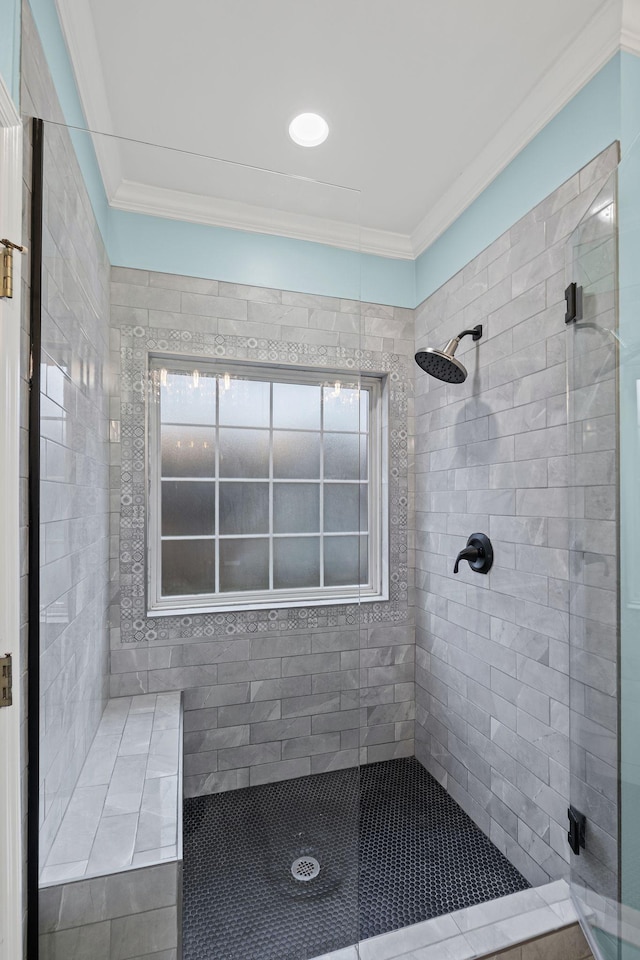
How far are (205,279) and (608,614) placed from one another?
1481 millimetres

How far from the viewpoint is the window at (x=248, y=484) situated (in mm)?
1330

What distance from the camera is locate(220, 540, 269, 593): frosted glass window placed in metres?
1.35

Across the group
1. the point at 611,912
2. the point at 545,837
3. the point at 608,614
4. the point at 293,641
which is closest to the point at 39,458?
the point at 293,641

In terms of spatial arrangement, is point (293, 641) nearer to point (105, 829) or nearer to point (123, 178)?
point (105, 829)

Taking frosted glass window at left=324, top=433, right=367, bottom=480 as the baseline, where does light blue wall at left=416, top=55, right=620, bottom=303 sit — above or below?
above

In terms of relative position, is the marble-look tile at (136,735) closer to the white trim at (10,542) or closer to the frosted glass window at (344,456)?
the white trim at (10,542)

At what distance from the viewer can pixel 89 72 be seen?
1.44m

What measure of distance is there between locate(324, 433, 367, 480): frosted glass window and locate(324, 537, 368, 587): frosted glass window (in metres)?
0.20

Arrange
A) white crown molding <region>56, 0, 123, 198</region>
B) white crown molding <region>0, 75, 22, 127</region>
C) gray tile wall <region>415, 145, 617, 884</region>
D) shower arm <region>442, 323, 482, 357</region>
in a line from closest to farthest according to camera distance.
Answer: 1. white crown molding <region>0, 75, 22, 127</region>
2. white crown molding <region>56, 0, 123, 198</region>
3. gray tile wall <region>415, 145, 617, 884</region>
4. shower arm <region>442, 323, 482, 357</region>

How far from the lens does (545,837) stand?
5.07ft

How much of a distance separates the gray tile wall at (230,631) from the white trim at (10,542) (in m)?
0.36

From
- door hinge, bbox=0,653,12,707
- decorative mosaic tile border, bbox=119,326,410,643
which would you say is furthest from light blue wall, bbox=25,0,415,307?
door hinge, bbox=0,653,12,707

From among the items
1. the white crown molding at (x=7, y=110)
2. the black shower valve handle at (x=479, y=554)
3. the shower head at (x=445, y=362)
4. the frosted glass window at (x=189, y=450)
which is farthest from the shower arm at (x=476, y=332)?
the white crown molding at (x=7, y=110)

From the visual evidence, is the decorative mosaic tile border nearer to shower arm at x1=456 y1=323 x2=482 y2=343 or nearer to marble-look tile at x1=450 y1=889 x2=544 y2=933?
shower arm at x1=456 y1=323 x2=482 y2=343
